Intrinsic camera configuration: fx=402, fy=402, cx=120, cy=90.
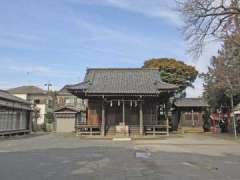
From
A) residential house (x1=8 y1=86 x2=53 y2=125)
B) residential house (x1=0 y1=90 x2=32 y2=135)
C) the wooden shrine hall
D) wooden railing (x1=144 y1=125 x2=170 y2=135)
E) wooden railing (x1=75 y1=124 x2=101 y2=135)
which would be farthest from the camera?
residential house (x1=8 y1=86 x2=53 y2=125)

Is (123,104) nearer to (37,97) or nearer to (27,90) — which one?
(37,97)

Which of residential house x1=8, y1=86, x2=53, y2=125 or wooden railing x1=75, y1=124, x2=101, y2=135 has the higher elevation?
residential house x1=8, y1=86, x2=53, y2=125

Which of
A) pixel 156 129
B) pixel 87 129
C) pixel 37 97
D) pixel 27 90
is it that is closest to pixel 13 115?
pixel 87 129

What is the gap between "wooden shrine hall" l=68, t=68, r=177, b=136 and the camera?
1499 inches

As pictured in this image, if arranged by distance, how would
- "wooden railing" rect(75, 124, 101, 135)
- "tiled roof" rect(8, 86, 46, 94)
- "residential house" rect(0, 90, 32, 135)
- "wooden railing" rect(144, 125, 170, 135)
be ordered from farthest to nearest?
"tiled roof" rect(8, 86, 46, 94), "residential house" rect(0, 90, 32, 135), "wooden railing" rect(75, 124, 101, 135), "wooden railing" rect(144, 125, 170, 135)

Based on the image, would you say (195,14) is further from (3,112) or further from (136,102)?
(3,112)

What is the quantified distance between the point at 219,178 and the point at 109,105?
29096 millimetres

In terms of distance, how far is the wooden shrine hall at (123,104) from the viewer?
38062 millimetres

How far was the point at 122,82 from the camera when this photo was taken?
41.7 m

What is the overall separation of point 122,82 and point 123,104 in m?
3.68

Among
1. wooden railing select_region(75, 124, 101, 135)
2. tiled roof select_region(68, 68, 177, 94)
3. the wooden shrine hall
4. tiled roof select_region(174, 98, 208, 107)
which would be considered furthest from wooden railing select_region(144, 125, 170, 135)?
tiled roof select_region(174, 98, 208, 107)

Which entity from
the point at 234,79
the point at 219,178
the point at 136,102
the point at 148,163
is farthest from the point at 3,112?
the point at 219,178

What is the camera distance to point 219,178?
11.1 m

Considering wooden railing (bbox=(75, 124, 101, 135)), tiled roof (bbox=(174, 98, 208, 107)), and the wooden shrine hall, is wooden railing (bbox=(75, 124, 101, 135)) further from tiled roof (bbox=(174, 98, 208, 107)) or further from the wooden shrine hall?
tiled roof (bbox=(174, 98, 208, 107))
